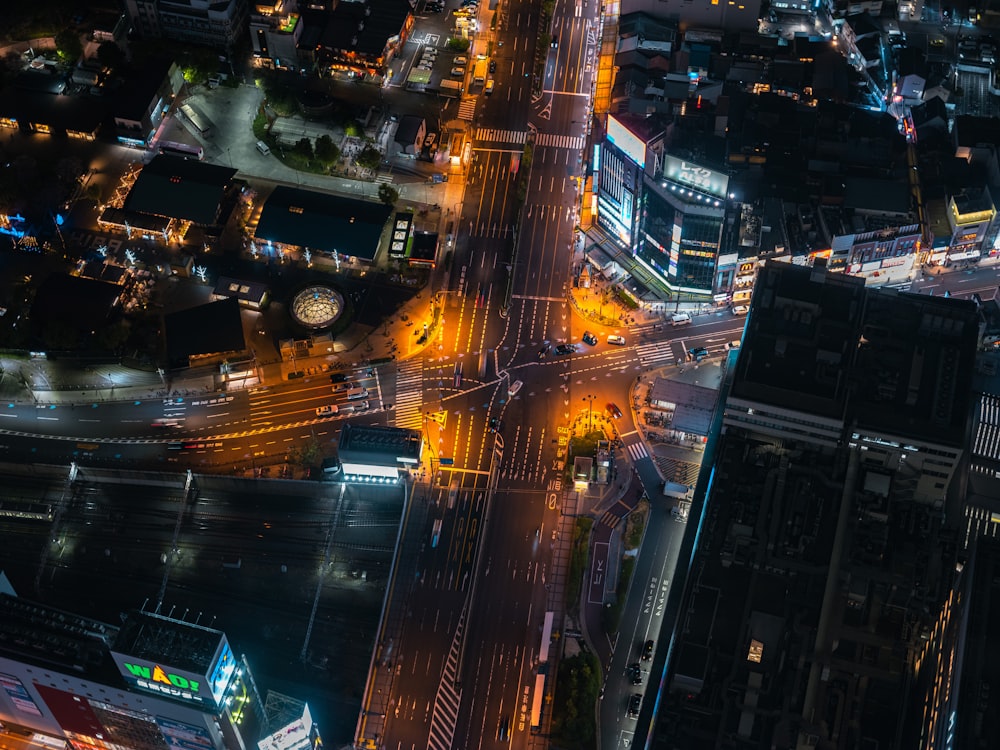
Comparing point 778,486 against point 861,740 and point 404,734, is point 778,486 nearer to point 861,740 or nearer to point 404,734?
point 861,740

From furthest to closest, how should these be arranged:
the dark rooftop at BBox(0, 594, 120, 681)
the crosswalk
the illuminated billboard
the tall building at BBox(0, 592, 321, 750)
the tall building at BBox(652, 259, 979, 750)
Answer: the crosswalk
the tall building at BBox(652, 259, 979, 750)
the dark rooftop at BBox(0, 594, 120, 681)
the tall building at BBox(0, 592, 321, 750)
the illuminated billboard

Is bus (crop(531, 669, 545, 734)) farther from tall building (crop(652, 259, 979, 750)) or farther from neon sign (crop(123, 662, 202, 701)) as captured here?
neon sign (crop(123, 662, 202, 701))

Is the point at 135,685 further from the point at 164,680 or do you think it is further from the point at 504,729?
the point at 504,729

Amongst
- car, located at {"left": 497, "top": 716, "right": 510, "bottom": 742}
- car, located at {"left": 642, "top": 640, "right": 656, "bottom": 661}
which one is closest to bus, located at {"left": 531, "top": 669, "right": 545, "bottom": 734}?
car, located at {"left": 497, "top": 716, "right": 510, "bottom": 742}

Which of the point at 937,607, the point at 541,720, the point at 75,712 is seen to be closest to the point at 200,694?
the point at 75,712

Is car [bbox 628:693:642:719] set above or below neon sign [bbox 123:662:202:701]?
below

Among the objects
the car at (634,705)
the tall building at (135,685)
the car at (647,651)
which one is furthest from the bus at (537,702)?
the tall building at (135,685)

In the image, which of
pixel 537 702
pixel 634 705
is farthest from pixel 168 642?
pixel 634 705

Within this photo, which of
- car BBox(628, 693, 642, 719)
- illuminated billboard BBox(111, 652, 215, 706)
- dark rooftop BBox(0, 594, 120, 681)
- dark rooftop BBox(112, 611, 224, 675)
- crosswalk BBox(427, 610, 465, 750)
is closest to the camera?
dark rooftop BBox(112, 611, 224, 675)
